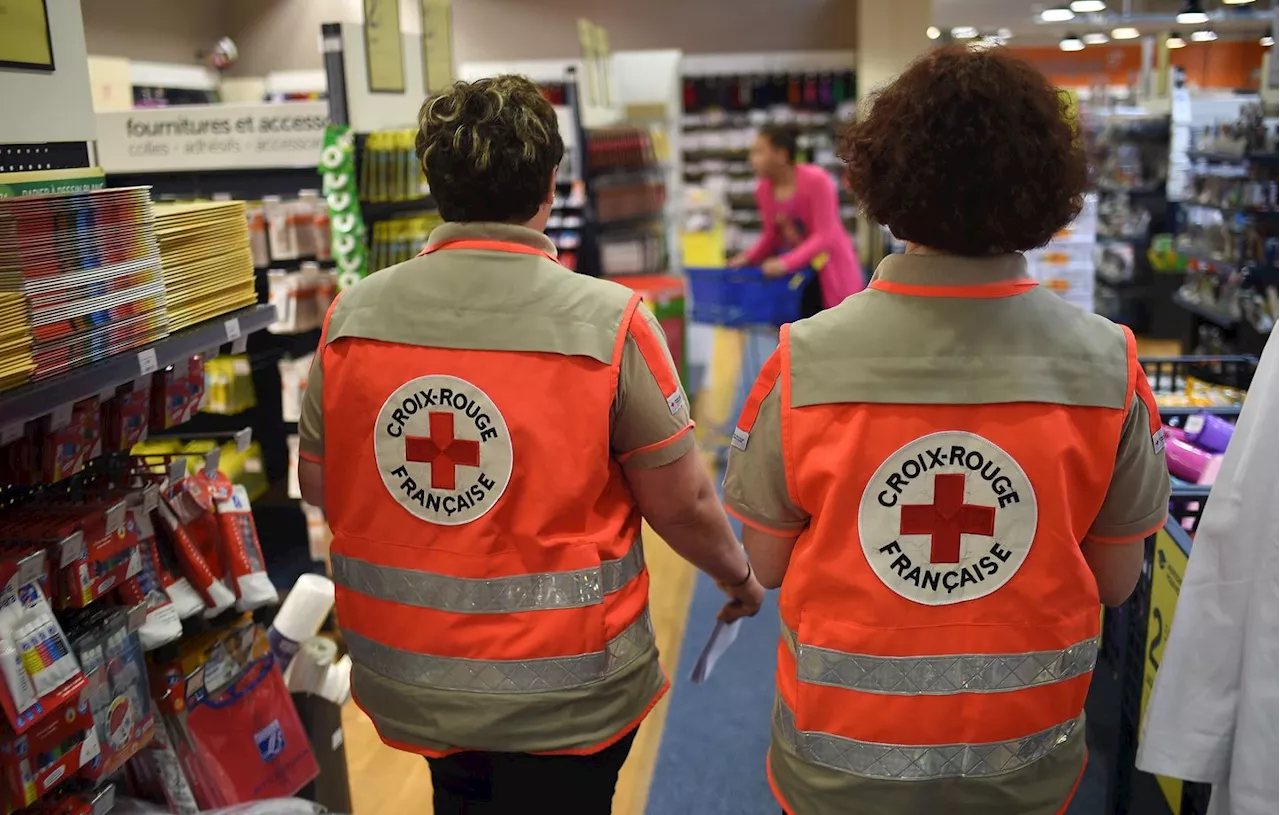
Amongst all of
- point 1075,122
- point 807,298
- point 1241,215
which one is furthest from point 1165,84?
point 1075,122

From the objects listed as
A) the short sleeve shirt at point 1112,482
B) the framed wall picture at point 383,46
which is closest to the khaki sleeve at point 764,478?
the short sleeve shirt at point 1112,482

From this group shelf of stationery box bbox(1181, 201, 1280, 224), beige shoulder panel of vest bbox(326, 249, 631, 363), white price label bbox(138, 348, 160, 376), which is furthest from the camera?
shelf of stationery box bbox(1181, 201, 1280, 224)

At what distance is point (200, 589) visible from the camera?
2150 millimetres

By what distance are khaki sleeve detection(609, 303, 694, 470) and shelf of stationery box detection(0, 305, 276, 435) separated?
809 mm

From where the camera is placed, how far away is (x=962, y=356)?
142 centimetres

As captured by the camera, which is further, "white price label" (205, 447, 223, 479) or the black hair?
the black hair

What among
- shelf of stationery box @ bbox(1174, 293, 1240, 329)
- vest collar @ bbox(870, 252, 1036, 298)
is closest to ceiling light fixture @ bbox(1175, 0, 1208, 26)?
shelf of stationery box @ bbox(1174, 293, 1240, 329)

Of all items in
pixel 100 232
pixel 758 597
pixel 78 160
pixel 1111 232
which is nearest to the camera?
pixel 100 232

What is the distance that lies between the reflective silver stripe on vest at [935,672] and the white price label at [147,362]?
1186 mm

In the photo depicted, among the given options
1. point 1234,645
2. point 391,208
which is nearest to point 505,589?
point 1234,645

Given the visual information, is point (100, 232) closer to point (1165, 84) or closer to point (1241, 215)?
point (1241, 215)

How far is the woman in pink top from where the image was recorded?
5.73m

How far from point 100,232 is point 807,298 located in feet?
14.8

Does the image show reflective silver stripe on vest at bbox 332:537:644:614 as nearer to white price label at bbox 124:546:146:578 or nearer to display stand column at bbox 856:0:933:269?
white price label at bbox 124:546:146:578
